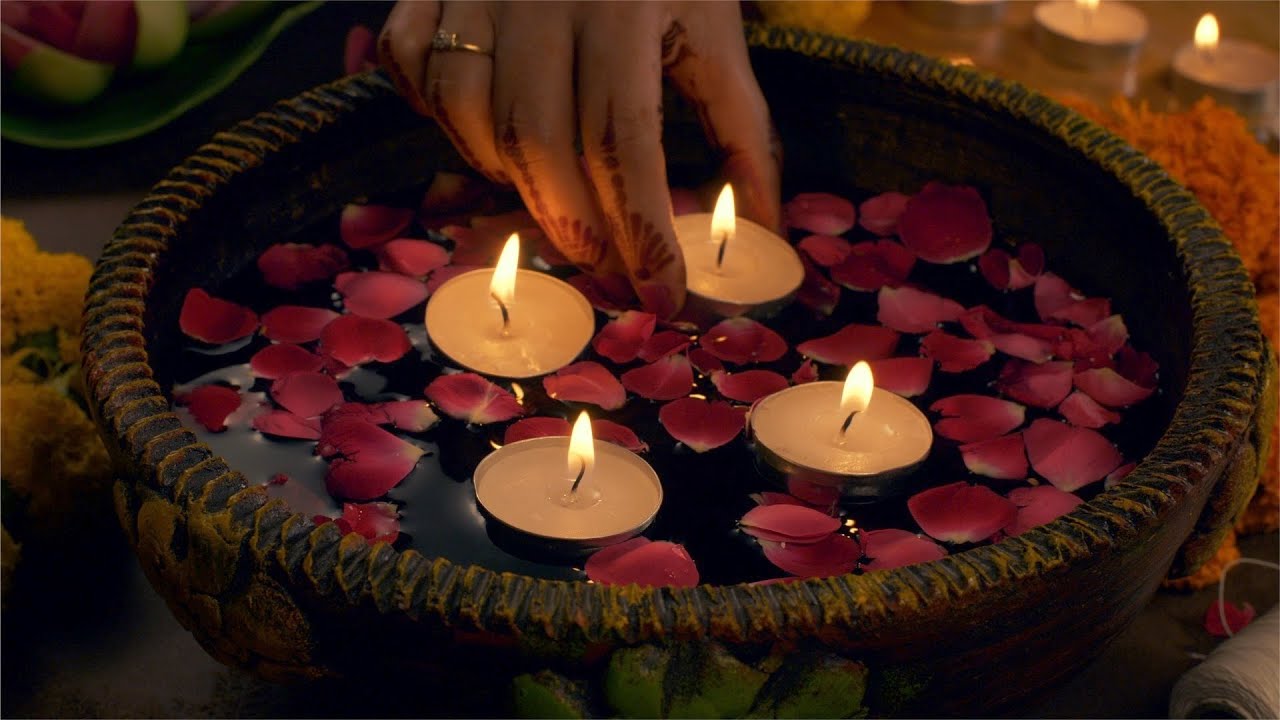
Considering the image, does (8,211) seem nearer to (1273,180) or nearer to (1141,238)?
(1141,238)

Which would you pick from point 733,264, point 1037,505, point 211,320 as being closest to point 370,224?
point 211,320

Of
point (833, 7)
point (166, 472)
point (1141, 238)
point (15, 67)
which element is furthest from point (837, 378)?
point (15, 67)

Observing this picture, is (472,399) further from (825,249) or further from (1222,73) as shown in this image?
(1222,73)

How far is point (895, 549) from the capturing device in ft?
2.30

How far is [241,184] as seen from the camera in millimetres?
892

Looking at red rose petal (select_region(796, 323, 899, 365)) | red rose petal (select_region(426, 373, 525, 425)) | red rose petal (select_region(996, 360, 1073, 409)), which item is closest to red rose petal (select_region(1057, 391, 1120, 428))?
red rose petal (select_region(996, 360, 1073, 409))

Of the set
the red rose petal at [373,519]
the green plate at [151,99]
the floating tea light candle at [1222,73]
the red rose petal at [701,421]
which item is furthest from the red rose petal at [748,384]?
the floating tea light candle at [1222,73]

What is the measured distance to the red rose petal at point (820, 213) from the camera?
3.25ft

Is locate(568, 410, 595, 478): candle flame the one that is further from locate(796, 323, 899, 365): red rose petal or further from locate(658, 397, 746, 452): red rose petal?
locate(796, 323, 899, 365): red rose petal

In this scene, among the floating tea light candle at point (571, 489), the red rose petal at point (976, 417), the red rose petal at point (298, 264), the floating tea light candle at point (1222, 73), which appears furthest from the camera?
the floating tea light candle at point (1222, 73)

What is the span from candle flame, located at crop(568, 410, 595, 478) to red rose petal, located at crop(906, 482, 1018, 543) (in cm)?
18

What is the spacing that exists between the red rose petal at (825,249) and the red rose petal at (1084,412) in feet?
0.66

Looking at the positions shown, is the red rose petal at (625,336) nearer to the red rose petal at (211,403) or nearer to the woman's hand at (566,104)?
the woman's hand at (566,104)

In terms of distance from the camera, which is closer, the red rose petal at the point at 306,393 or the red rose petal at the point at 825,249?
the red rose petal at the point at 306,393
